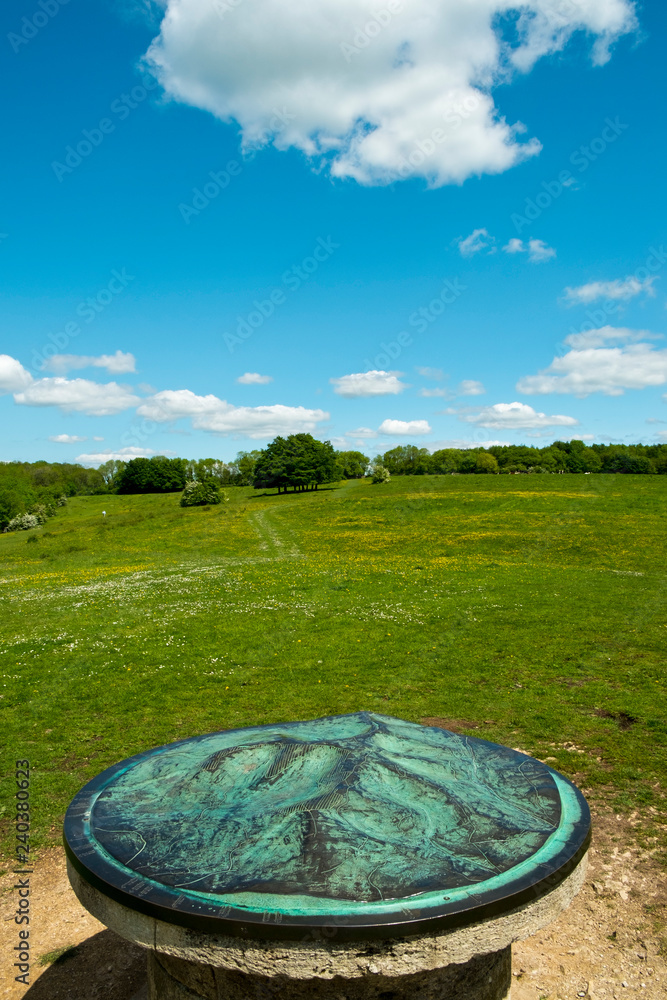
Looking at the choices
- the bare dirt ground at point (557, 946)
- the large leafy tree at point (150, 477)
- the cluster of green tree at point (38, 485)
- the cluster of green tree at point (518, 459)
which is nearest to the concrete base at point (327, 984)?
the bare dirt ground at point (557, 946)

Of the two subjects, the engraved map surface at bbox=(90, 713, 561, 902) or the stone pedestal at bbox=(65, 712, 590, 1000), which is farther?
the engraved map surface at bbox=(90, 713, 561, 902)

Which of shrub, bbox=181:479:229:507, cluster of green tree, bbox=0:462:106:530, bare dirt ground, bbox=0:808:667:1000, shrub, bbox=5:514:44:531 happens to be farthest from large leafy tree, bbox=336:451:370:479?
bare dirt ground, bbox=0:808:667:1000

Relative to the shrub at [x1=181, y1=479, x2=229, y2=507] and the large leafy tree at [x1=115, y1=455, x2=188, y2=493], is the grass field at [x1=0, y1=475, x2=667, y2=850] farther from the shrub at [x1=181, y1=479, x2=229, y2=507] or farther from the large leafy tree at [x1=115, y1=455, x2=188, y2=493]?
the large leafy tree at [x1=115, y1=455, x2=188, y2=493]

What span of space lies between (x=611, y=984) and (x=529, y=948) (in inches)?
28.4

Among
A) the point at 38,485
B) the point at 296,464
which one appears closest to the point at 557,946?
the point at 296,464

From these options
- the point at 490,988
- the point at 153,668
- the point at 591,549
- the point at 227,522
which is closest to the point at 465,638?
the point at 153,668

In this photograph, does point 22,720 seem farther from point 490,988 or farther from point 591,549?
point 591,549

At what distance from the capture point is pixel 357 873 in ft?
11.0

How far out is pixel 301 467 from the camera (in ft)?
263

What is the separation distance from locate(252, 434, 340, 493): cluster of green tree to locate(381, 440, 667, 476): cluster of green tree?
19.3 m

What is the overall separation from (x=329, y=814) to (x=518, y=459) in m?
97.7

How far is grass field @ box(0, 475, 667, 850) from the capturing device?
8.62m

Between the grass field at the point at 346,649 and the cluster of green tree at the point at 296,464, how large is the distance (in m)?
48.2

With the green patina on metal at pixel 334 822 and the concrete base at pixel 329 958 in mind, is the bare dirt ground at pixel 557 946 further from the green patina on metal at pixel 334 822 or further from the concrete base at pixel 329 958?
the green patina on metal at pixel 334 822
